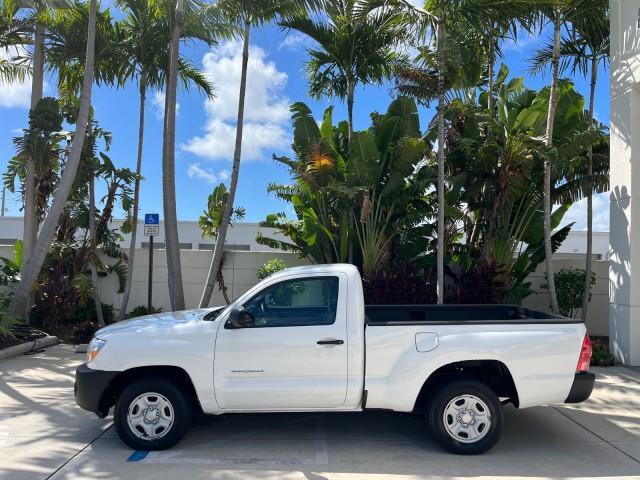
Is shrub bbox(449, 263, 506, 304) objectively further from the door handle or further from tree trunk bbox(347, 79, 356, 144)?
the door handle

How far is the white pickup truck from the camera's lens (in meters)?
5.34

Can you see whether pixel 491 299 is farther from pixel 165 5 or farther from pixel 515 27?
pixel 165 5

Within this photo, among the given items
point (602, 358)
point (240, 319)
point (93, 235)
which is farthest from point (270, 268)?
point (240, 319)

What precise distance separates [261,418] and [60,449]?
2.16 meters

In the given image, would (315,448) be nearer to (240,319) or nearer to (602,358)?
(240,319)

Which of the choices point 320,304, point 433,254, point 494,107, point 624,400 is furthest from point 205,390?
point 494,107

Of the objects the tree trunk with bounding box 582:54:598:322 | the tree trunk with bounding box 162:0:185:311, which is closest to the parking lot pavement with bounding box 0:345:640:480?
the tree trunk with bounding box 162:0:185:311

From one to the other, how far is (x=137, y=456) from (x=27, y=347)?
6.48 m

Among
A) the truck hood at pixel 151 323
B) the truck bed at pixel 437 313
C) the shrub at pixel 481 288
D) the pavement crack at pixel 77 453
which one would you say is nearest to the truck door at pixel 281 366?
the truck hood at pixel 151 323

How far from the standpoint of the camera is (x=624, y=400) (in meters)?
7.47

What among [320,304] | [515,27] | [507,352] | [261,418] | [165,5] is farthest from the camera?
[165,5]

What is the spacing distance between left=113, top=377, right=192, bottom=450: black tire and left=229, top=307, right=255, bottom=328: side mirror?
34.6 inches

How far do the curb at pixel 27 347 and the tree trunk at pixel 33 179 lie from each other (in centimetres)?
246

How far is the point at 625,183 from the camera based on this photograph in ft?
32.2
